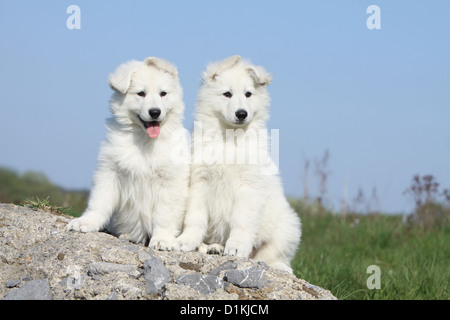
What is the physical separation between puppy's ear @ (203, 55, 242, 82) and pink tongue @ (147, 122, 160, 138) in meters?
0.73

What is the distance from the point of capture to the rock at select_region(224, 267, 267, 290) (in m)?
4.36

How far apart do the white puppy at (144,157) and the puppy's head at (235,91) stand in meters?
0.31

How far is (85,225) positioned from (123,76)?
1460mm

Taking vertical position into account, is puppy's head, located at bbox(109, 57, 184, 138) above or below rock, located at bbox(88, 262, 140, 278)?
above

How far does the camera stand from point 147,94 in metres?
5.44

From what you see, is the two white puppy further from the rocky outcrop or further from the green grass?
the green grass

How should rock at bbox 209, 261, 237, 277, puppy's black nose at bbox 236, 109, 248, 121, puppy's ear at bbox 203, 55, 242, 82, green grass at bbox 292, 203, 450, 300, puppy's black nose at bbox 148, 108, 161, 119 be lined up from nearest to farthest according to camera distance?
rock at bbox 209, 261, 237, 277 → puppy's black nose at bbox 148, 108, 161, 119 → puppy's black nose at bbox 236, 109, 248, 121 → puppy's ear at bbox 203, 55, 242, 82 → green grass at bbox 292, 203, 450, 300

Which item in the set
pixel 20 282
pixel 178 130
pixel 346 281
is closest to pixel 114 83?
pixel 178 130

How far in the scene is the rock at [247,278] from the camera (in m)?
4.36

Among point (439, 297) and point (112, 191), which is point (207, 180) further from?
point (439, 297)

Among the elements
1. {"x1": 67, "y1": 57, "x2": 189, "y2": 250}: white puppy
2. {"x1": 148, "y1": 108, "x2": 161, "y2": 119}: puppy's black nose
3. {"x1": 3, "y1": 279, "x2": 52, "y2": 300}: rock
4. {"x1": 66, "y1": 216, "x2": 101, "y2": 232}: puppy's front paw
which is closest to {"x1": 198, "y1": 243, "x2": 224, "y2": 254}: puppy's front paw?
{"x1": 67, "y1": 57, "x2": 189, "y2": 250}: white puppy

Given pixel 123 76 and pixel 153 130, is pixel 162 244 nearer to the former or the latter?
pixel 153 130

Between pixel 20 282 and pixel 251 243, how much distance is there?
2073mm
